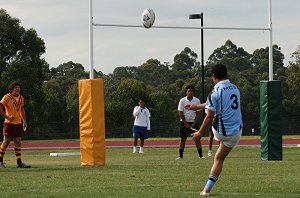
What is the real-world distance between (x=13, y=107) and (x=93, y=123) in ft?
6.56

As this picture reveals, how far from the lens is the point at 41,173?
16.6m

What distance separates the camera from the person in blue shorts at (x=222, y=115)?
1168 centimetres

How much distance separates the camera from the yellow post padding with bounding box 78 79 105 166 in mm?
19109

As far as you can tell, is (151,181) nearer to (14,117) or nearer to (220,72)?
(220,72)

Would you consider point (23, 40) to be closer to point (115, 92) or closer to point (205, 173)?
point (115, 92)

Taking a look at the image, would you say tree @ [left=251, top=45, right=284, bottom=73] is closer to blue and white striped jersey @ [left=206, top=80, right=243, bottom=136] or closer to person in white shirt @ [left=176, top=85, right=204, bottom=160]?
person in white shirt @ [left=176, top=85, right=204, bottom=160]

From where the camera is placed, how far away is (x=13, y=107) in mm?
19000

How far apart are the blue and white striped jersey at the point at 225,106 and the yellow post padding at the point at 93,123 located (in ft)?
→ 25.2

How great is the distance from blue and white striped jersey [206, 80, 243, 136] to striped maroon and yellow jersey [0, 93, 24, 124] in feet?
27.4

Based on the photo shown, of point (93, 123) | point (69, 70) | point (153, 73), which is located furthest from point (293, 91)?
point (93, 123)

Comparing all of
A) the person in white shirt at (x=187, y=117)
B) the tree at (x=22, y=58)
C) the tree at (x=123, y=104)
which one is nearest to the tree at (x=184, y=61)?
the tree at (x=123, y=104)

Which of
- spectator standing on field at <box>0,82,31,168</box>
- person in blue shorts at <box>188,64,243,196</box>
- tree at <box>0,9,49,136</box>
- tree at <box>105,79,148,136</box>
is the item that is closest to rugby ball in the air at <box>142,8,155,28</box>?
spectator standing on field at <box>0,82,31,168</box>

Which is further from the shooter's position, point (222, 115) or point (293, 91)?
point (293, 91)

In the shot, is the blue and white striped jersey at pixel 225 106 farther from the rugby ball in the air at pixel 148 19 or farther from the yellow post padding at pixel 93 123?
the rugby ball in the air at pixel 148 19
